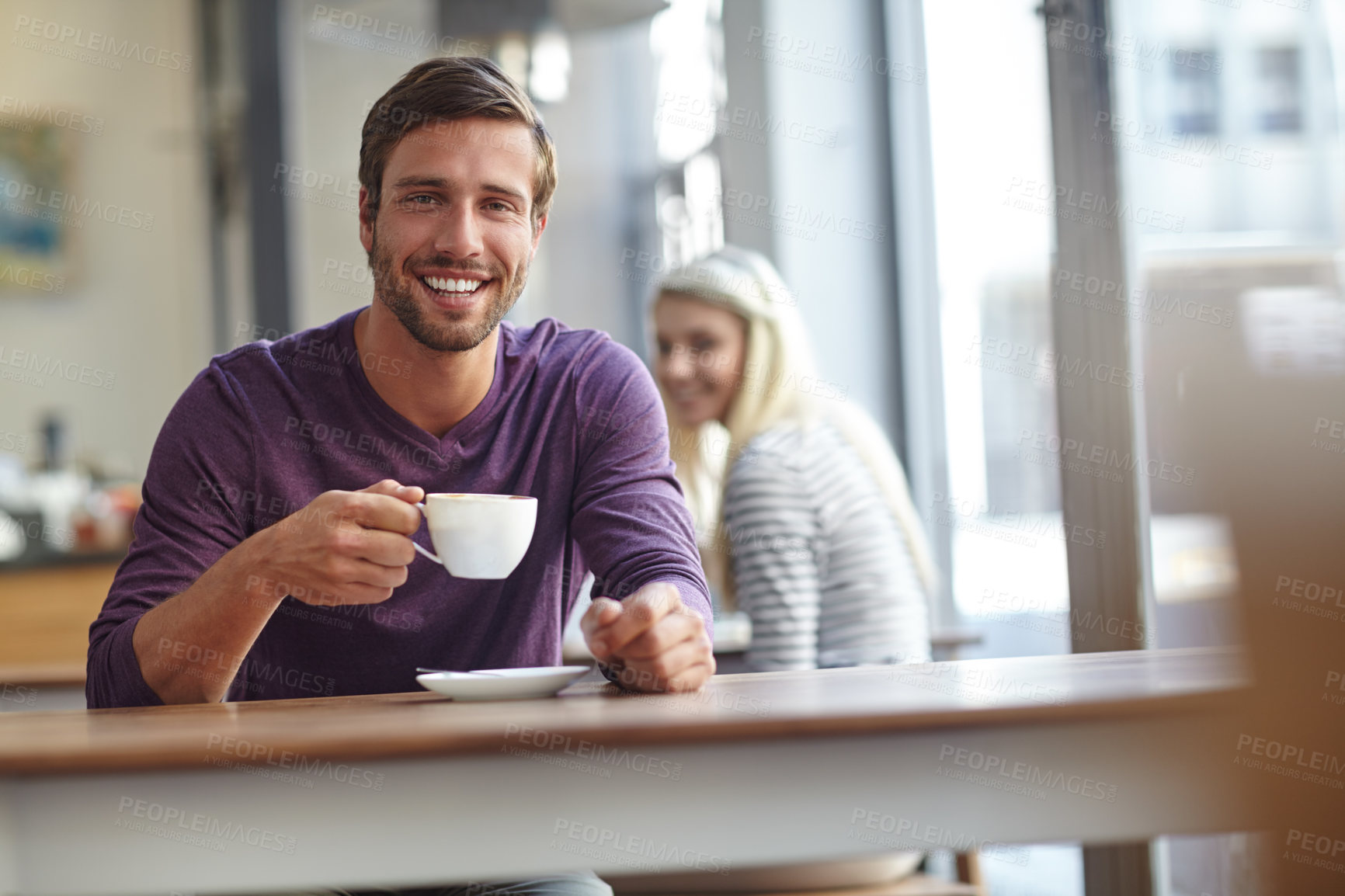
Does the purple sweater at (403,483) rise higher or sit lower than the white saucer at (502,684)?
higher

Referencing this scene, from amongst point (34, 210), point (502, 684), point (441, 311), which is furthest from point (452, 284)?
point (34, 210)

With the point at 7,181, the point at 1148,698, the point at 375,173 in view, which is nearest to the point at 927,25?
the point at 375,173

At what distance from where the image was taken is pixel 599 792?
830 mm

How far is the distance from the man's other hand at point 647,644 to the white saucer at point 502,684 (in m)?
0.04

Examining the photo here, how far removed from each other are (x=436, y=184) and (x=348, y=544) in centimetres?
53

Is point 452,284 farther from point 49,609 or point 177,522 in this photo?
point 49,609

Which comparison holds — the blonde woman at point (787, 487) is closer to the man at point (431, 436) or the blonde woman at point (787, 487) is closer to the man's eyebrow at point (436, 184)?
the man at point (431, 436)

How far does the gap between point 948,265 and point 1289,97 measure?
1515 mm

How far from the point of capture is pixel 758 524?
2.11 m

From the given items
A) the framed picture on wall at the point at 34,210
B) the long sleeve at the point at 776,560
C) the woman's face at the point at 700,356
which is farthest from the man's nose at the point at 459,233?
the framed picture on wall at the point at 34,210

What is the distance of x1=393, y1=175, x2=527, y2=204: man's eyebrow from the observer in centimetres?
139

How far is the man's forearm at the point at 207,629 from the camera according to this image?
108 cm

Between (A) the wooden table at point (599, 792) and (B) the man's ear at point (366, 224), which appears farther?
(B) the man's ear at point (366, 224)

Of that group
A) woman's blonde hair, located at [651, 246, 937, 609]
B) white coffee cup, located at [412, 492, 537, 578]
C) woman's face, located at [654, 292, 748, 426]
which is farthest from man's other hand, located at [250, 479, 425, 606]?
woman's face, located at [654, 292, 748, 426]
